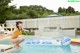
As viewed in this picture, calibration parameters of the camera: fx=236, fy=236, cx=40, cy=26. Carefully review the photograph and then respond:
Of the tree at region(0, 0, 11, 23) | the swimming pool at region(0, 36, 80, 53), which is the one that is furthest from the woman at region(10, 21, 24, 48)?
the tree at region(0, 0, 11, 23)

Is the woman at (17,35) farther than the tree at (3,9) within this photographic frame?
No

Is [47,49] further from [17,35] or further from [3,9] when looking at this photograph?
[3,9]

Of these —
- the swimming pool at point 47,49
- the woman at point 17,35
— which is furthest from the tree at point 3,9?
the woman at point 17,35

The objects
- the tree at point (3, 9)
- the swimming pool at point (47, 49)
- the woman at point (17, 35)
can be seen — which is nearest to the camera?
the woman at point (17, 35)

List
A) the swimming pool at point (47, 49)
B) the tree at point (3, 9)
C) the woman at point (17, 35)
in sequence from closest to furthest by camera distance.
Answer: the woman at point (17, 35)
the swimming pool at point (47, 49)
the tree at point (3, 9)

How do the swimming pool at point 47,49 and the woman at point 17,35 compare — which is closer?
the woman at point 17,35

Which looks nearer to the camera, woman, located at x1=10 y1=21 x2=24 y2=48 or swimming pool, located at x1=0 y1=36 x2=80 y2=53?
woman, located at x1=10 y1=21 x2=24 y2=48

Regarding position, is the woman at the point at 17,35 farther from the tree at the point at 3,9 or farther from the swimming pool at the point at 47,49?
the tree at the point at 3,9

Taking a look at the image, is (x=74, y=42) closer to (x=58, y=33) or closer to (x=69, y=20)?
(x=58, y=33)

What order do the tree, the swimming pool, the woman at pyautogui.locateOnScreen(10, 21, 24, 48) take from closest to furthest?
the woman at pyautogui.locateOnScreen(10, 21, 24, 48) → the swimming pool → the tree

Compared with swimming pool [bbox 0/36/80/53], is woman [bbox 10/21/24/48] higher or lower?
higher

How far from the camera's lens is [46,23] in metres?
19.8

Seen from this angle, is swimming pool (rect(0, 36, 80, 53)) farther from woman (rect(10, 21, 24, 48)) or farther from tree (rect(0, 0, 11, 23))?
tree (rect(0, 0, 11, 23))

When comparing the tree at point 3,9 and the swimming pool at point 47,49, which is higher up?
the tree at point 3,9
